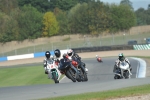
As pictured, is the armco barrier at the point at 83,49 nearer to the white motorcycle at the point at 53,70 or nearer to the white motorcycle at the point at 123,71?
the white motorcycle at the point at 123,71

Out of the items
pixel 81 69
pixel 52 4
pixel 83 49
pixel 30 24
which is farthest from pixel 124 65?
pixel 52 4

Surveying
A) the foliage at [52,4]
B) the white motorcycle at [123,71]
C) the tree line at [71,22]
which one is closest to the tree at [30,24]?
the tree line at [71,22]

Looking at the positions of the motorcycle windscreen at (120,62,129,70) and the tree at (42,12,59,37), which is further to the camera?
the tree at (42,12,59,37)

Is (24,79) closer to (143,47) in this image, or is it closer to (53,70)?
(53,70)

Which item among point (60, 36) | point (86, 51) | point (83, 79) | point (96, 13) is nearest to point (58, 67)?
point (83, 79)

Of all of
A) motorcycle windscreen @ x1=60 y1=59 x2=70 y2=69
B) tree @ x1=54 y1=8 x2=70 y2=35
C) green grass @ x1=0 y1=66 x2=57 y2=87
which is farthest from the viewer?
tree @ x1=54 y1=8 x2=70 y2=35

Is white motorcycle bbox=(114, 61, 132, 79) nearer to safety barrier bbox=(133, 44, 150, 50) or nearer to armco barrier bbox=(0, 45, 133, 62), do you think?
armco barrier bbox=(0, 45, 133, 62)

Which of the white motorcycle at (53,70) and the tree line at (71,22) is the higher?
the tree line at (71,22)

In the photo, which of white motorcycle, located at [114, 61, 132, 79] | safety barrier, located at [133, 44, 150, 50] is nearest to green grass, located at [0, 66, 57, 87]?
white motorcycle, located at [114, 61, 132, 79]

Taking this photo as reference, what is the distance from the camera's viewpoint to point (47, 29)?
87.5 m

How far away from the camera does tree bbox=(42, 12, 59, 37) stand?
87.1 meters

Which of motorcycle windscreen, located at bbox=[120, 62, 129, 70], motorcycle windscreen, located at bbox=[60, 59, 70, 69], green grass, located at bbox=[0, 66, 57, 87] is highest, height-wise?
motorcycle windscreen, located at bbox=[60, 59, 70, 69]

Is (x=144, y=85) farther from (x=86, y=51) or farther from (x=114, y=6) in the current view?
(x=114, y=6)

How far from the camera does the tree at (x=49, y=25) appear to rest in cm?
8712
